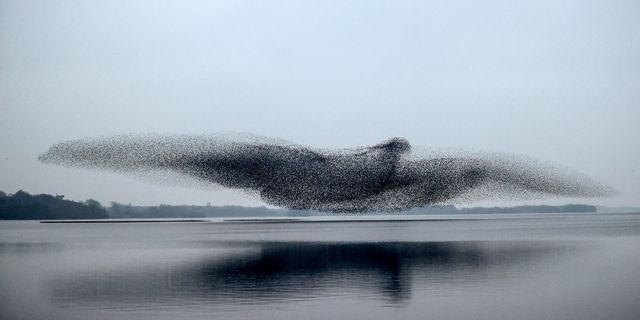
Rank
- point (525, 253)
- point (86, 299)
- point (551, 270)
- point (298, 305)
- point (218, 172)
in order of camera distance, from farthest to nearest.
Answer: point (218, 172), point (525, 253), point (551, 270), point (86, 299), point (298, 305)

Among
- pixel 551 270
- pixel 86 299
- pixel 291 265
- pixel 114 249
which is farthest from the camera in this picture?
pixel 114 249

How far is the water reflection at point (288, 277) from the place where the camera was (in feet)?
47.8

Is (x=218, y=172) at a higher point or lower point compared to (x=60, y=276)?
higher

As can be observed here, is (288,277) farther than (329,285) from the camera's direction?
Yes

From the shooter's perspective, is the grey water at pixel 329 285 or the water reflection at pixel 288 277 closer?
the grey water at pixel 329 285

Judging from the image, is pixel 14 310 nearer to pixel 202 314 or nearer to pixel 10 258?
pixel 202 314

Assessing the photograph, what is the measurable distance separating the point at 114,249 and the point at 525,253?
16414 millimetres

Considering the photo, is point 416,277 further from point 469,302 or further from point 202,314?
point 202,314

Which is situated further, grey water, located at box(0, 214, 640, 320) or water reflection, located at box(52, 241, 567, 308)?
water reflection, located at box(52, 241, 567, 308)

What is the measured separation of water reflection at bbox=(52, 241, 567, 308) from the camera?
47.8ft

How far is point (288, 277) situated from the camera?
17719 mm

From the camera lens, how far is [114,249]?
1160 inches

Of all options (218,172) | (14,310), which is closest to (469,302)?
(14,310)

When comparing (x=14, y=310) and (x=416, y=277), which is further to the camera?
(x=416, y=277)
